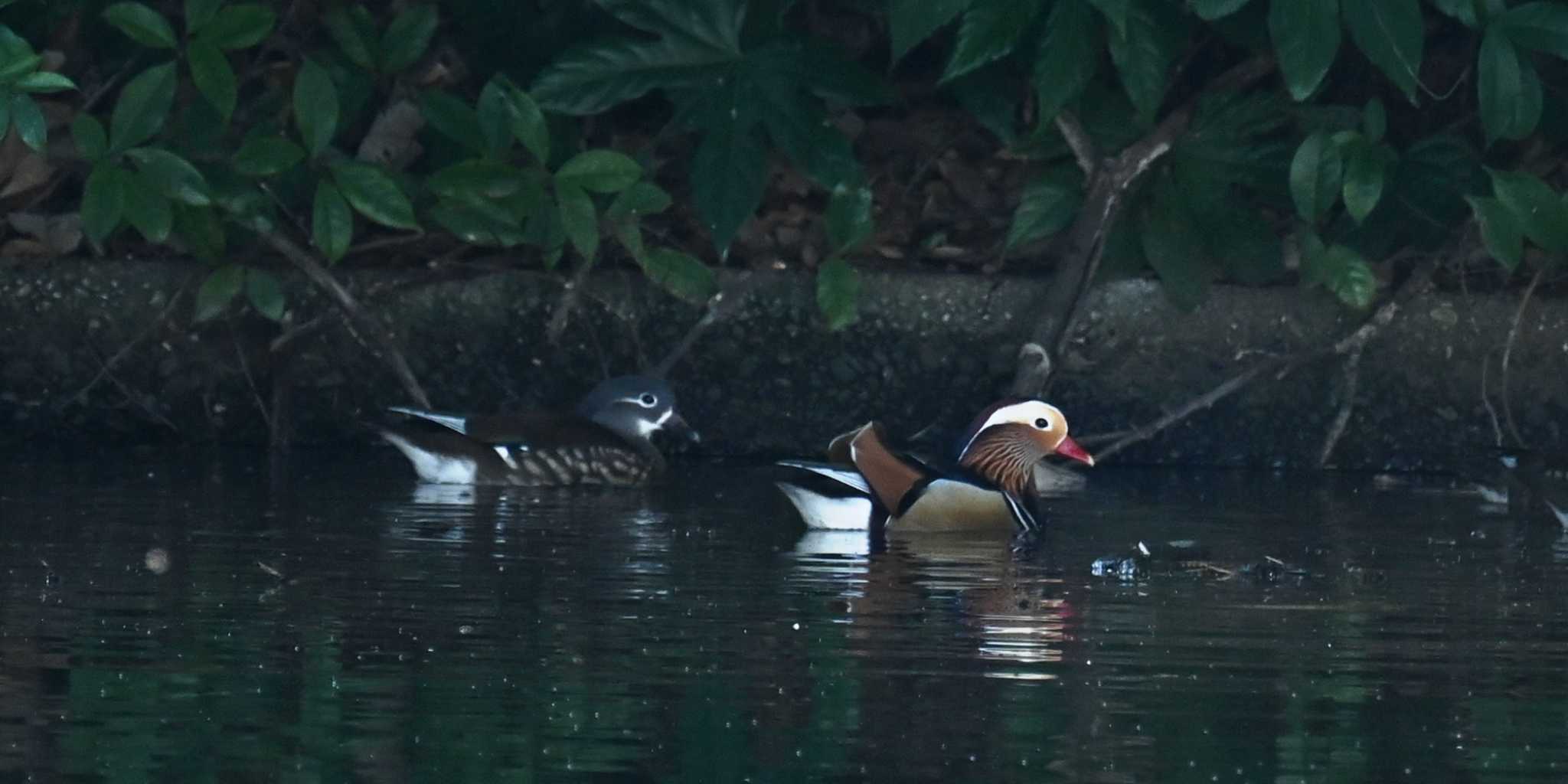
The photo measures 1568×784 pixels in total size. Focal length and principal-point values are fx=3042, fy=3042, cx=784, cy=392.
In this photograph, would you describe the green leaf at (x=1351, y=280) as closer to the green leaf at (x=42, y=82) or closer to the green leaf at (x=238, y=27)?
the green leaf at (x=238, y=27)

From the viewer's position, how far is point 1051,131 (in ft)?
30.0

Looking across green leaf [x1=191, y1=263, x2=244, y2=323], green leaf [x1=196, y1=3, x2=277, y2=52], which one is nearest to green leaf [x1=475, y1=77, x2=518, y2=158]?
green leaf [x1=196, y1=3, x2=277, y2=52]

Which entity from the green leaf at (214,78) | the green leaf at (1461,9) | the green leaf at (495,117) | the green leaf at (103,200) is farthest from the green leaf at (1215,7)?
the green leaf at (103,200)

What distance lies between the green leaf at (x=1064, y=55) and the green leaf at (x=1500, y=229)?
125 cm

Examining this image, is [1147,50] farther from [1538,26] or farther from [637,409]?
[637,409]

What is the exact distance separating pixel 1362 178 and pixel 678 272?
1.99 metres

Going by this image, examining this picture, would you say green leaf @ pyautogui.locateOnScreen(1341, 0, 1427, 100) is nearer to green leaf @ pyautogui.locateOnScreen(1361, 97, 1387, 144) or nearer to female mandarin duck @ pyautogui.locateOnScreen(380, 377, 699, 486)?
green leaf @ pyautogui.locateOnScreen(1361, 97, 1387, 144)

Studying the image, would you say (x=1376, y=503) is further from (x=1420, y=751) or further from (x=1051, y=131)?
(x=1420, y=751)

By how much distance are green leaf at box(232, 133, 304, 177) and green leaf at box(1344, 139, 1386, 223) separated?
115 inches

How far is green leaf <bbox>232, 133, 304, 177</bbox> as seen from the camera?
8406mm

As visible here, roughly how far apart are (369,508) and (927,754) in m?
3.72

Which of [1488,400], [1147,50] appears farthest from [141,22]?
[1488,400]

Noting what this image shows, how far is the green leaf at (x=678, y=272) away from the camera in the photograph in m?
8.95

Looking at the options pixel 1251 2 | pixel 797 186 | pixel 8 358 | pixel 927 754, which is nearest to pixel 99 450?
pixel 8 358
